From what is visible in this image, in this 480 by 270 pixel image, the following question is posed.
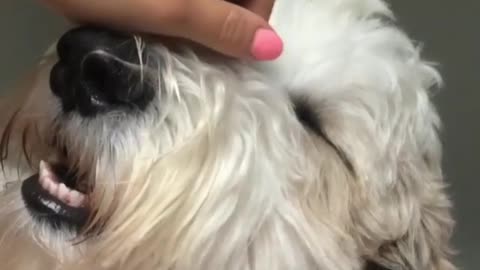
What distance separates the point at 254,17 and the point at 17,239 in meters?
0.45

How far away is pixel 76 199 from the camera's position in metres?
1.44

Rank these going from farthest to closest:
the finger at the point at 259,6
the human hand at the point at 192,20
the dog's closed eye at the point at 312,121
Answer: the dog's closed eye at the point at 312,121 → the finger at the point at 259,6 → the human hand at the point at 192,20

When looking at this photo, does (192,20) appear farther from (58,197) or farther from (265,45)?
(58,197)

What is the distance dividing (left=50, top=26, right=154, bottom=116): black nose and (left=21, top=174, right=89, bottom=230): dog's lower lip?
0.40ft

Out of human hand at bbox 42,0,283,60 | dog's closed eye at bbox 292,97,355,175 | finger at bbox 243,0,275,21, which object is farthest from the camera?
dog's closed eye at bbox 292,97,355,175

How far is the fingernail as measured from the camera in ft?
4.61

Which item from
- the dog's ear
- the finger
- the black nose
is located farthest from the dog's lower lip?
the dog's ear

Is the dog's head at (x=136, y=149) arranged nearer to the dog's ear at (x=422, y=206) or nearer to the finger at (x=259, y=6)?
the finger at (x=259, y=6)

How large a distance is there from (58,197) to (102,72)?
0.18 meters

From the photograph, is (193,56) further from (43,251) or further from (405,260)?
(405,260)

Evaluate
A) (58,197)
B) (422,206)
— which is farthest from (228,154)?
(422,206)

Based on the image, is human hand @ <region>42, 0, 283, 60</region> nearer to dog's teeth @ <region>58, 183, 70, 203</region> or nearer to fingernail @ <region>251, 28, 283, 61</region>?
fingernail @ <region>251, 28, 283, 61</region>

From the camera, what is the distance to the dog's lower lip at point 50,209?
1.43m

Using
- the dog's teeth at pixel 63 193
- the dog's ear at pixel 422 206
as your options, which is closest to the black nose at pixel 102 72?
the dog's teeth at pixel 63 193
